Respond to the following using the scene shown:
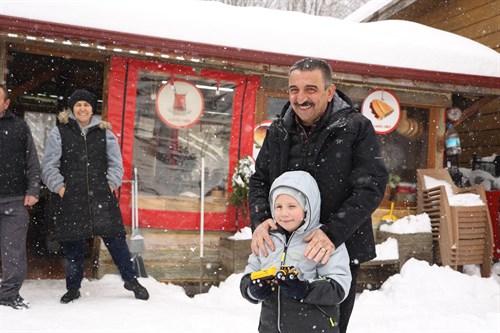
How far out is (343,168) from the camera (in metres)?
2.33

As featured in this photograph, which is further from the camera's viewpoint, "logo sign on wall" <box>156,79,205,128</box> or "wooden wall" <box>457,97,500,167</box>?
"wooden wall" <box>457,97,500,167</box>

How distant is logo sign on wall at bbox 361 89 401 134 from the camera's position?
24.3 feet

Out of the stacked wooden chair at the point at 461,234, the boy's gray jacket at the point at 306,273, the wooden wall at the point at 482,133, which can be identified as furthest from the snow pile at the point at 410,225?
the boy's gray jacket at the point at 306,273

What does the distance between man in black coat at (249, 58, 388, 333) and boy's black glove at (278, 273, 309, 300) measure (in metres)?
0.11

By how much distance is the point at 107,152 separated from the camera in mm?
5023

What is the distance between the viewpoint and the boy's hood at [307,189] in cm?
221

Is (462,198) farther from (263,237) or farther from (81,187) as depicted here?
(263,237)

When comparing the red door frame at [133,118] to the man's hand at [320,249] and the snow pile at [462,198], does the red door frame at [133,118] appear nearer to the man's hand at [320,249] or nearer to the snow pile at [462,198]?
the snow pile at [462,198]

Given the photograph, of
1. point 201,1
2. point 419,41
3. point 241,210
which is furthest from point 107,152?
point 419,41

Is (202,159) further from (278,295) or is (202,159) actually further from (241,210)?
(278,295)

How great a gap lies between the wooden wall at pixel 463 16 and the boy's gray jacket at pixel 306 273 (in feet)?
30.1

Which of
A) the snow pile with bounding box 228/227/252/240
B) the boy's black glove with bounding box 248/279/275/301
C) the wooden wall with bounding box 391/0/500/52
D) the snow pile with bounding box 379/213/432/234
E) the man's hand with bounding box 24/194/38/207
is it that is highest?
the wooden wall with bounding box 391/0/500/52

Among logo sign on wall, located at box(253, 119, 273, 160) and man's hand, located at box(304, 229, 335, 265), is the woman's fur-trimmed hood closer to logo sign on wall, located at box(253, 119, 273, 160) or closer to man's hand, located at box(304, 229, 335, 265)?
logo sign on wall, located at box(253, 119, 273, 160)

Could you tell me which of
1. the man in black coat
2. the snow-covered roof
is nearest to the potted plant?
the snow-covered roof
